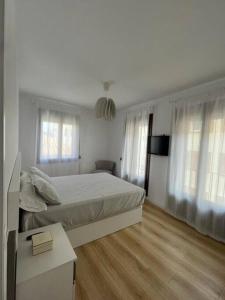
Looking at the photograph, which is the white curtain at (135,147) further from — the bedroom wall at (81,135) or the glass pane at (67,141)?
the glass pane at (67,141)

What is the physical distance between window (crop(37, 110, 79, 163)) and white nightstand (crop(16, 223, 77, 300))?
2859mm

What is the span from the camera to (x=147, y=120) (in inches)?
143

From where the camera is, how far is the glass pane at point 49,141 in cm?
382

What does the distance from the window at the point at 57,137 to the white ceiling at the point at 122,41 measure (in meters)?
1.30

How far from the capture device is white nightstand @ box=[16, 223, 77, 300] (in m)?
1.06

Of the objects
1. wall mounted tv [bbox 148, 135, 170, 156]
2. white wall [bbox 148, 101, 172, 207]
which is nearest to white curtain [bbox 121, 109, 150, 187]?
white wall [bbox 148, 101, 172, 207]

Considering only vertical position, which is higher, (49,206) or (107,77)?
(107,77)

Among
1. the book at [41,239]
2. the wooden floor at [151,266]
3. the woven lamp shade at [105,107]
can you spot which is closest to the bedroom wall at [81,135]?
the woven lamp shade at [105,107]

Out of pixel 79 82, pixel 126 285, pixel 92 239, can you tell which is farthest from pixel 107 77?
pixel 126 285

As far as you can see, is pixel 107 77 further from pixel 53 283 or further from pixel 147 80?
pixel 53 283

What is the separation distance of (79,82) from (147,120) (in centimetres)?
184

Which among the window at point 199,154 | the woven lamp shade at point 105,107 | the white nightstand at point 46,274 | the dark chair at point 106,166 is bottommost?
the white nightstand at point 46,274

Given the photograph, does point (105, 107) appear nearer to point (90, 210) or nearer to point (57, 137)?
point (90, 210)

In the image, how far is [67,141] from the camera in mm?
4262
